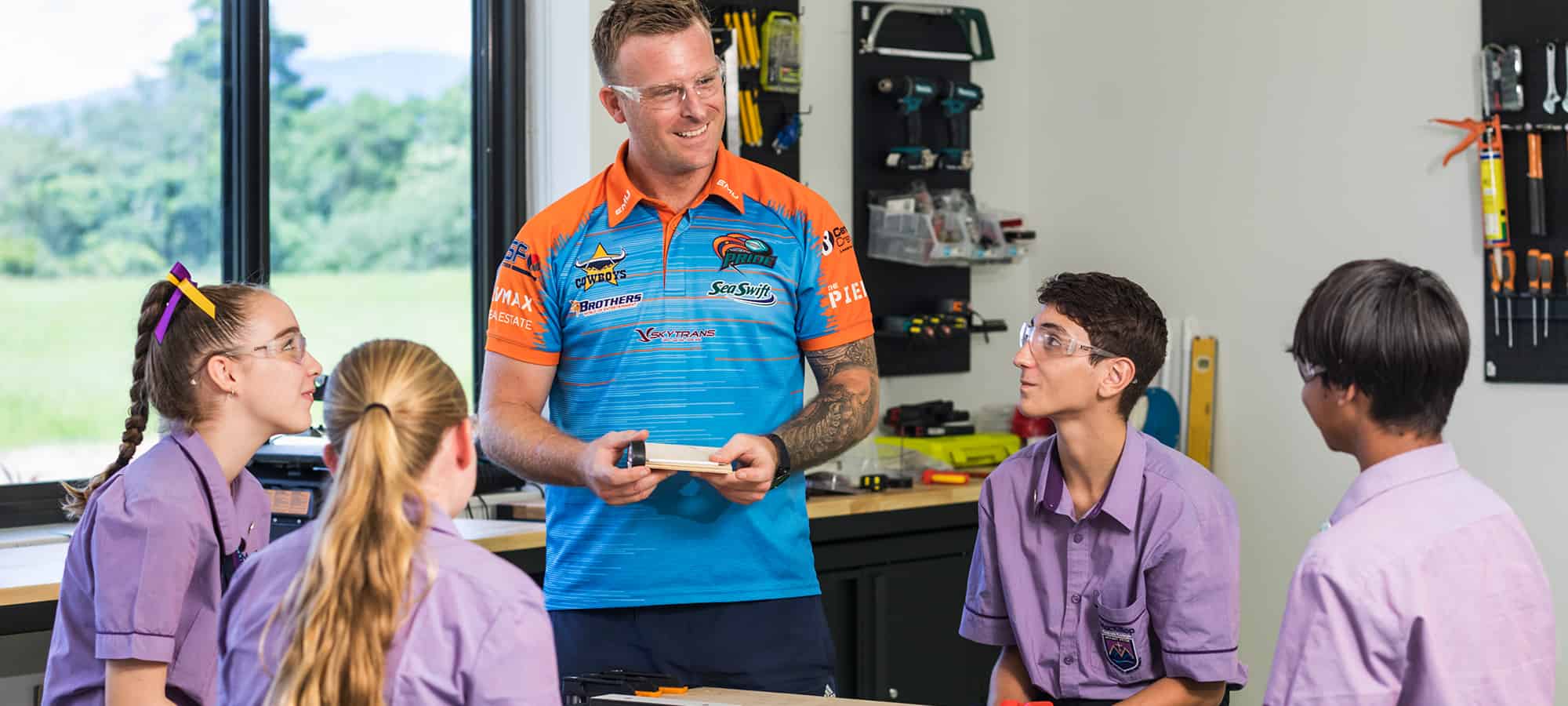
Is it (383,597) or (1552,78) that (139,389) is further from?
(1552,78)

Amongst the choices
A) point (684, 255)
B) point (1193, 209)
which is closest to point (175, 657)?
point (684, 255)

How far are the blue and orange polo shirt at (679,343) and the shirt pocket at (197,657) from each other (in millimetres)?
480

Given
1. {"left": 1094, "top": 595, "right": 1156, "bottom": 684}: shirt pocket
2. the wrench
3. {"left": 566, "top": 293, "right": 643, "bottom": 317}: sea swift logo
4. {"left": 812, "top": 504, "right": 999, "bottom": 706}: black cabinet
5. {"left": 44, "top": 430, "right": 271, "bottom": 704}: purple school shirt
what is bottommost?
{"left": 812, "top": 504, "right": 999, "bottom": 706}: black cabinet

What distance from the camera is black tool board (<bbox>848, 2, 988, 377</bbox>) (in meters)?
4.54

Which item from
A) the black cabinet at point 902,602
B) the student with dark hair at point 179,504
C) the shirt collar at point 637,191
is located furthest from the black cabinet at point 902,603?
the student with dark hair at point 179,504

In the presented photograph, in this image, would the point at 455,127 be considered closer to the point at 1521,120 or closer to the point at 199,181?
the point at 199,181

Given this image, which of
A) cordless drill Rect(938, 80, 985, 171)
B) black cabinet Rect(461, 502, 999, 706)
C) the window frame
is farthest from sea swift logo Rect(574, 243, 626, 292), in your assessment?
cordless drill Rect(938, 80, 985, 171)

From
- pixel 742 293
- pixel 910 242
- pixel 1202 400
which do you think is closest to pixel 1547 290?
pixel 1202 400

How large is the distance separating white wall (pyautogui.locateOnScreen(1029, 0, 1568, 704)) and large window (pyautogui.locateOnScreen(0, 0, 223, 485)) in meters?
2.71

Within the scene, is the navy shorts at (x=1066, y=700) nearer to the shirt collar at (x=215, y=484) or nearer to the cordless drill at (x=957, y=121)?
the shirt collar at (x=215, y=484)

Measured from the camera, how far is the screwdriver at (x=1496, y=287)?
3.69m

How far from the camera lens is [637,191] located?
221 cm

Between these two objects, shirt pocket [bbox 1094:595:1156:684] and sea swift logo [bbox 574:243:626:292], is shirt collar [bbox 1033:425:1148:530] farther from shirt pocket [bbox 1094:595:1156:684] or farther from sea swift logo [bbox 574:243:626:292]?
sea swift logo [bbox 574:243:626:292]

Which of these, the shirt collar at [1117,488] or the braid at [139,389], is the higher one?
the braid at [139,389]
